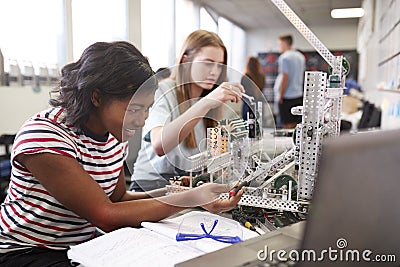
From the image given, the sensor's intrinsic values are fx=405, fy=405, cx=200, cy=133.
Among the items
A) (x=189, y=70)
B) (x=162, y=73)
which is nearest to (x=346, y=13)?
(x=189, y=70)

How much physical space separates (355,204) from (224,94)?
2.14 ft

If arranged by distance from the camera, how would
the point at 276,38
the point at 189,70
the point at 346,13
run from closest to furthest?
the point at 189,70
the point at 346,13
the point at 276,38

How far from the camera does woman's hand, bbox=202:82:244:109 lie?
39.3 inches

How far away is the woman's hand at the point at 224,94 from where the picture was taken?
998 mm

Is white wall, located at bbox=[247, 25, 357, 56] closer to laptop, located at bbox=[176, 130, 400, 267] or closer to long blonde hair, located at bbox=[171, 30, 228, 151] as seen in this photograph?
long blonde hair, located at bbox=[171, 30, 228, 151]

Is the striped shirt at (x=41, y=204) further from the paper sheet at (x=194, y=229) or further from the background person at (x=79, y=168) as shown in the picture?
the paper sheet at (x=194, y=229)

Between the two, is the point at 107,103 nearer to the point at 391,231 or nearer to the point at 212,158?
the point at 212,158

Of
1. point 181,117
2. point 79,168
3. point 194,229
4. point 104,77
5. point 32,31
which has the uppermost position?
point 32,31

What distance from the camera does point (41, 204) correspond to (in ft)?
3.14

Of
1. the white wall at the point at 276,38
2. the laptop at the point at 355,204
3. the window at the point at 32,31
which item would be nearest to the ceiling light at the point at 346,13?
the white wall at the point at 276,38

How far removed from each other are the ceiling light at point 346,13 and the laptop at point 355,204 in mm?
5576

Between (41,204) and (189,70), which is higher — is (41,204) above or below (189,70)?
below

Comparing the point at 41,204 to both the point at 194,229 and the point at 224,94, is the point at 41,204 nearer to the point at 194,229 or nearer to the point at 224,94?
the point at 194,229

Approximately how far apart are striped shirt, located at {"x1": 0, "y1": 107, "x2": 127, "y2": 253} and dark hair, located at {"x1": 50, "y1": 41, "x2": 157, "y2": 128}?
0.05 metres
